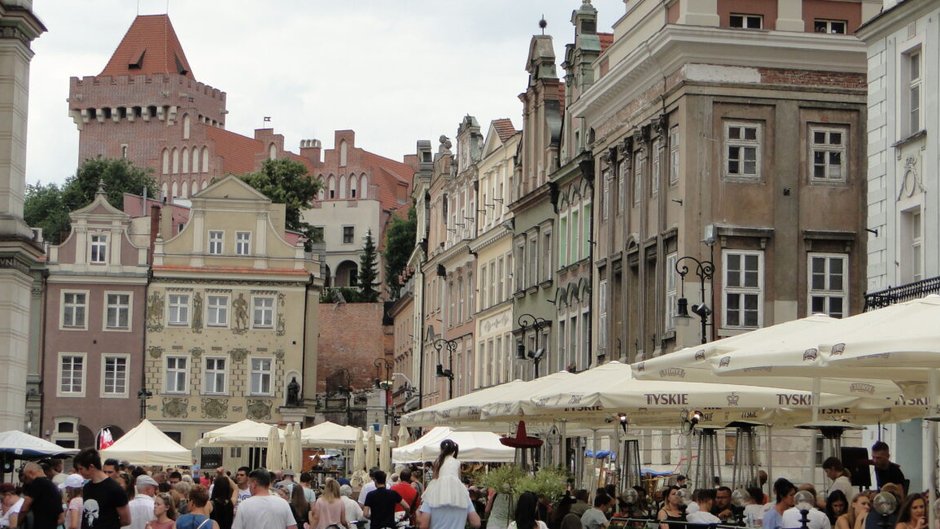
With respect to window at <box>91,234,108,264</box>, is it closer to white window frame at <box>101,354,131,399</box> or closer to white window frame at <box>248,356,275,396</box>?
white window frame at <box>101,354,131,399</box>

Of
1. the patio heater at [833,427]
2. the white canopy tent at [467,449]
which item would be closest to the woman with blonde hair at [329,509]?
the patio heater at [833,427]

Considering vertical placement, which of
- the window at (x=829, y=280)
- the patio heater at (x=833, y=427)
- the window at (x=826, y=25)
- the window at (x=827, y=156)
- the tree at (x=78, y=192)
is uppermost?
the tree at (x=78, y=192)

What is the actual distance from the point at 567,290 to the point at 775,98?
13655mm

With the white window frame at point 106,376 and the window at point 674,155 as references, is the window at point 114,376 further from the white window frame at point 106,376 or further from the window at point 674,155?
the window at point 674,155

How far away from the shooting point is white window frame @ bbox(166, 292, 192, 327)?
256 feet

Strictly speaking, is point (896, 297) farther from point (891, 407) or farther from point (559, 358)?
point (559, 358)

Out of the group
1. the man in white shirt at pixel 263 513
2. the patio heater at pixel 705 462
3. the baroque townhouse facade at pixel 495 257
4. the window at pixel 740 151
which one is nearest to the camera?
the man in white shirt at pixel 263 513

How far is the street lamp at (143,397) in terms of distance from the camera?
7456 centimetres

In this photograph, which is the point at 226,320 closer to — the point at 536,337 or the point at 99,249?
the point at 99,249

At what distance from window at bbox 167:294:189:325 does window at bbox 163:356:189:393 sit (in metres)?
1.48

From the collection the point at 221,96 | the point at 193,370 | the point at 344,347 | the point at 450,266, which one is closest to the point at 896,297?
the point at 450,266

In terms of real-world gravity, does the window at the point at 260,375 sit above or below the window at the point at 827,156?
below

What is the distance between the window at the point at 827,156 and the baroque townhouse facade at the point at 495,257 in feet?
68.9

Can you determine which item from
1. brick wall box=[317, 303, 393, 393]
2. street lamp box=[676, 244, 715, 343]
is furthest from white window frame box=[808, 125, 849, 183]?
brick wall box=[317, 303, 393, 393]
